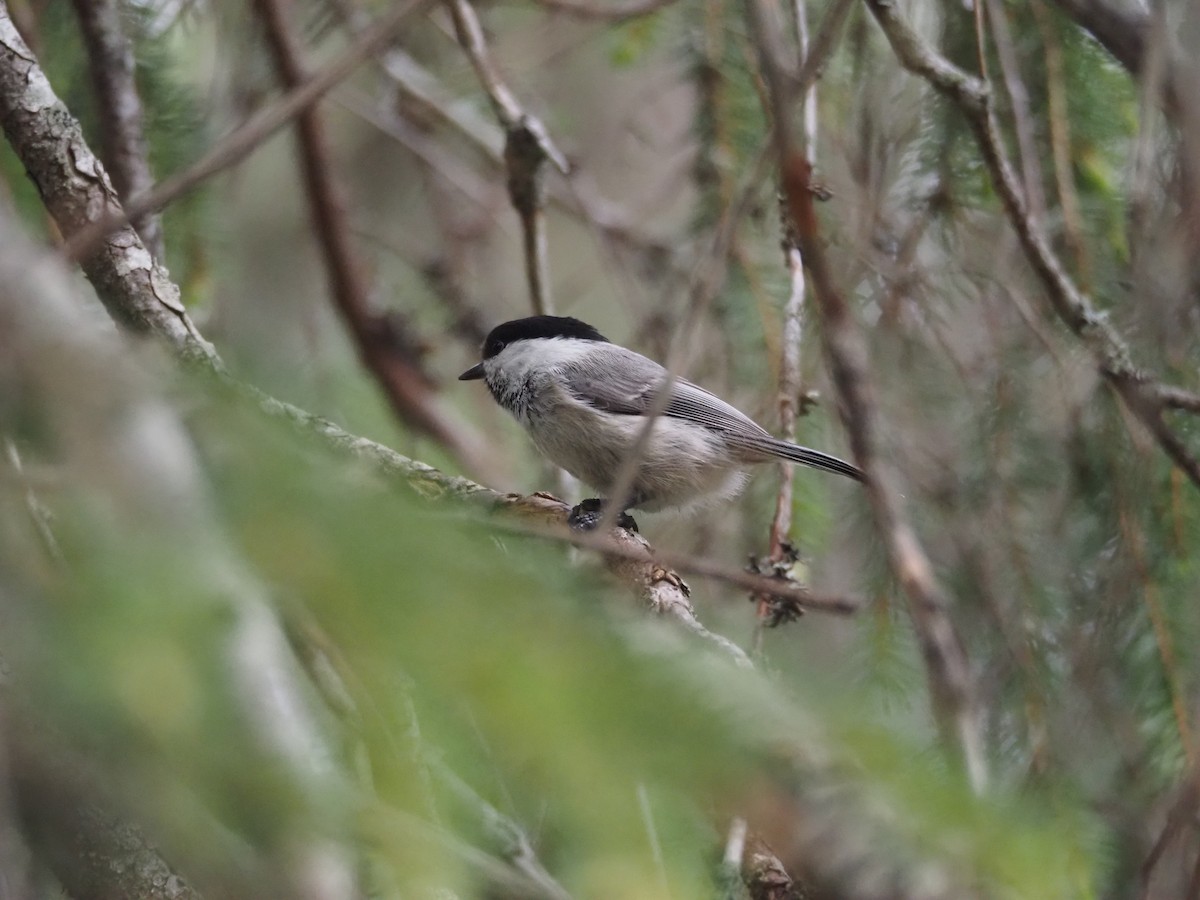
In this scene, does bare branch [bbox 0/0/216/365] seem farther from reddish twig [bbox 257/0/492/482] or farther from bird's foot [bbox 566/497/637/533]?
reddish twig [bbox 257/0/492/482]

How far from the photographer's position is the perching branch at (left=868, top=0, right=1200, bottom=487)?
5.02ft

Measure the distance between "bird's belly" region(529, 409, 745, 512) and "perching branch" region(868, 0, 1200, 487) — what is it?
879 mm

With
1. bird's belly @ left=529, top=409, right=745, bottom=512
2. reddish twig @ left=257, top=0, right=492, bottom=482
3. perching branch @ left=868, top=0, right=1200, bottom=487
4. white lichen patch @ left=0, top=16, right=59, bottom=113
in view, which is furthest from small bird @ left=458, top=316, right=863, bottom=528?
white lichen patch @ left=0, top=16, right=59, bottom=113

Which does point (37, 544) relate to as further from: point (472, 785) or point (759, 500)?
point (759, 500)

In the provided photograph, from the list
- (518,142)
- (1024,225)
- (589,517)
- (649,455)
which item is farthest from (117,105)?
(1024,225)

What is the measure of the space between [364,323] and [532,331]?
0.50 m

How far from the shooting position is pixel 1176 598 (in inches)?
64.5

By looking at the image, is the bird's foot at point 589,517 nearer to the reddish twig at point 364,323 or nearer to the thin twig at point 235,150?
the reddish twig at point 364,323

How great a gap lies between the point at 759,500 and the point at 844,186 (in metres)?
0.64

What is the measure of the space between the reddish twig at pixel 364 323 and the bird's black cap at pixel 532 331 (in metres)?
0.19

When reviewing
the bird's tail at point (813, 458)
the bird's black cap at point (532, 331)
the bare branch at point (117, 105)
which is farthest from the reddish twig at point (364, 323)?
the bird's tail at point (813, 458)

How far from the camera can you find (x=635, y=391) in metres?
2.42

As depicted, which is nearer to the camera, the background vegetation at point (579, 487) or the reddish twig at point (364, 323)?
the background vegetation at point (579, 487)

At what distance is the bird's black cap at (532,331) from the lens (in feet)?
7.62
